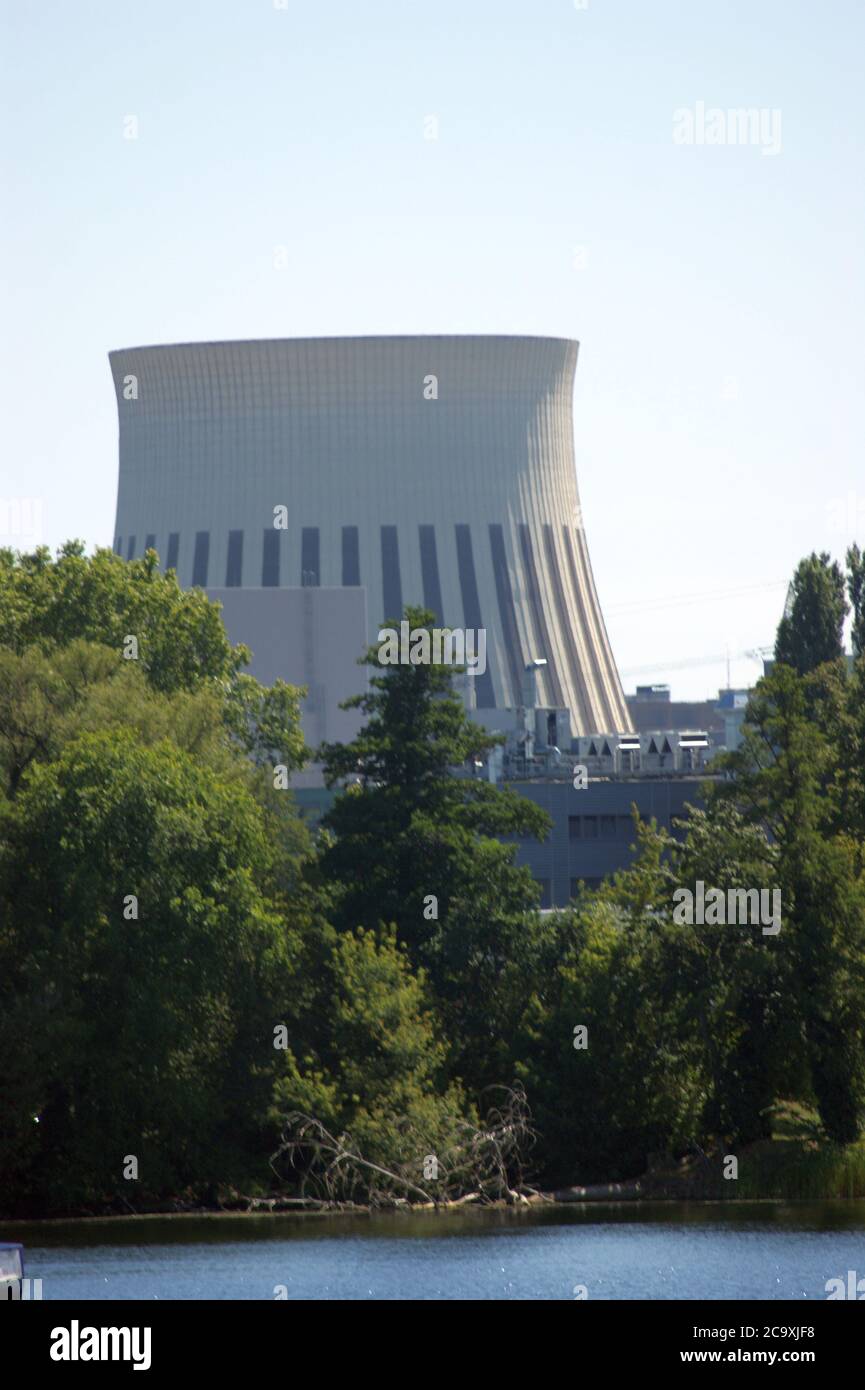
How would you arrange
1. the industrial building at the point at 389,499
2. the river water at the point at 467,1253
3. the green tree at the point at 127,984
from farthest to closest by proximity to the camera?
the industrial building at the point at 389,499, the green tree at the point at 127,984, the river water at the point at 467,1253

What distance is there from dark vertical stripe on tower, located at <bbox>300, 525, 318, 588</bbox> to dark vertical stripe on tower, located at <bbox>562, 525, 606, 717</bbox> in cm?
775

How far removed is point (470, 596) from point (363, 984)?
39.8 meters

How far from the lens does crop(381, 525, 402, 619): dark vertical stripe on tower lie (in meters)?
80.1

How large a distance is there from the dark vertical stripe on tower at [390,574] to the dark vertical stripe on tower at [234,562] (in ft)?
14.3

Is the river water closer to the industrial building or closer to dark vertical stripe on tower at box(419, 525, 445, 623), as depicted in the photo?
the industrial building

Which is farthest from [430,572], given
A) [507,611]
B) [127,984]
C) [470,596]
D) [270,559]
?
[127,984]

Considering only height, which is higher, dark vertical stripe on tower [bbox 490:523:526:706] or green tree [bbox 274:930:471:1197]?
dark vertical stripe on tower [bbox 490:523:526:706]

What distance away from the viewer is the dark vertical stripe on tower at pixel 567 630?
80750 mm

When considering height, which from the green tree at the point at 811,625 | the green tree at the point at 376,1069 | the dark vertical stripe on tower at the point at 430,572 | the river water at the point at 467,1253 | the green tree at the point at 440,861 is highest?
the dark vertical stripe on tower at the point at 430,572

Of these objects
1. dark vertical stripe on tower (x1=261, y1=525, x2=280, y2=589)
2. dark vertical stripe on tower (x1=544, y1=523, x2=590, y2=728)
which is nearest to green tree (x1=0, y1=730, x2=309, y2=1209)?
dark vertical stripe on tower (x1=261, y1=525, x2=280, y2=589)

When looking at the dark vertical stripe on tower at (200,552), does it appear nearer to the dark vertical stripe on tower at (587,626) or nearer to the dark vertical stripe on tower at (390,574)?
the dark vertical stripe on tower at (390,574)

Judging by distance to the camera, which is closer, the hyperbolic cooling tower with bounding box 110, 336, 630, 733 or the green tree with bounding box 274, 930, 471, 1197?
the green tree with bounding box 274, 930, 471, 1197

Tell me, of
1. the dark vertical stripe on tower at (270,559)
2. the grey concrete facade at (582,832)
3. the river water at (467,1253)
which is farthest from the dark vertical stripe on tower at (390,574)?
the river water at (467,1253)
